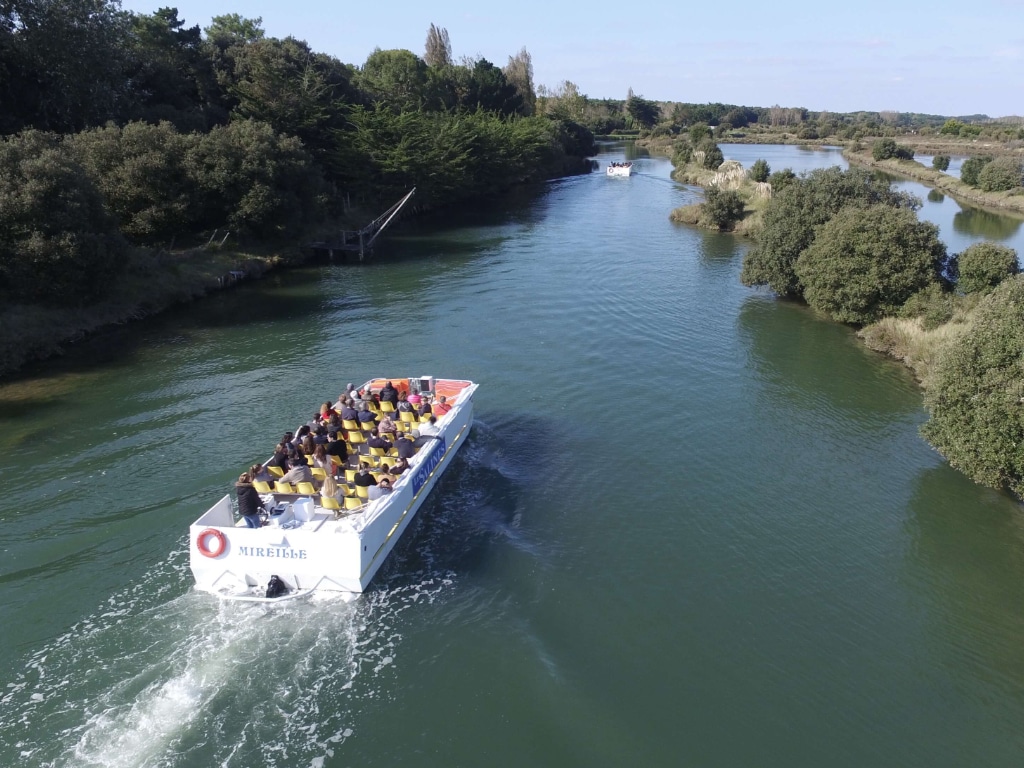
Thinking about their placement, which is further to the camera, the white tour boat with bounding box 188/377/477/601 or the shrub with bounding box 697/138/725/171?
the shrub with bounding box 697/138/725/171

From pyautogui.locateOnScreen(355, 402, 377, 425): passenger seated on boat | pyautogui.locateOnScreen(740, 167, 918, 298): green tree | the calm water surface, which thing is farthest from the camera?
pyautogui.locateOnScreen(740, 167, 918, 298): green tree

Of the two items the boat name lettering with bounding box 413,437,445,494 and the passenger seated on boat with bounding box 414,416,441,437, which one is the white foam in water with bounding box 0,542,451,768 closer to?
the boat name lettering with bounding box 413,437,445,494

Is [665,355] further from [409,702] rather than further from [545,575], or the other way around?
[409,702]

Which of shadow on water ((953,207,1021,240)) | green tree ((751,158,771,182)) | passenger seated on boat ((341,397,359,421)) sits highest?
green tree ((751,158,771,182))

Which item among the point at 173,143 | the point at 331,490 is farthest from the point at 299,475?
the point at 173,143

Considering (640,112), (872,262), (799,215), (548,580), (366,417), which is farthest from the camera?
(640,112)

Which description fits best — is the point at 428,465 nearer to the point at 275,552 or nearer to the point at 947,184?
the point at 275,552

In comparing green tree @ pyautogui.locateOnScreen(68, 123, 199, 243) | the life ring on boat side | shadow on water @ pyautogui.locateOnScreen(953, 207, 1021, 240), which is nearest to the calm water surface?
the life ring on boat side
